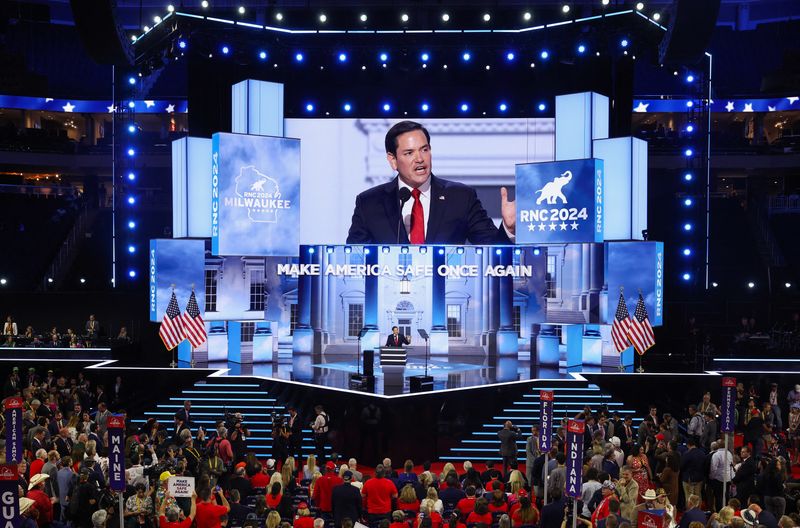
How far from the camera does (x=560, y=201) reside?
2844cm

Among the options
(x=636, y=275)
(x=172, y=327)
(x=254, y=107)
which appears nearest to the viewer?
(x=172, y=327)

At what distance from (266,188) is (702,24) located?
13.5 m

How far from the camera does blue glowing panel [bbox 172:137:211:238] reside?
29141mm

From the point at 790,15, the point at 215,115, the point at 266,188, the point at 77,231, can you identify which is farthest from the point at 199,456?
the point at 790,15

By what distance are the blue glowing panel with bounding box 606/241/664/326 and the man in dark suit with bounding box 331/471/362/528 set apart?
1640 centimetres

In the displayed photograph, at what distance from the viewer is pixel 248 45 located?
94.9 feet

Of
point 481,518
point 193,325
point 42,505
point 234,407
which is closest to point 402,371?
point 234,407

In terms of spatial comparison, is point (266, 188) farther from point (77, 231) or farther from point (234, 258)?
point (77, 231)

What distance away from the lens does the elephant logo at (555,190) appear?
2842cm

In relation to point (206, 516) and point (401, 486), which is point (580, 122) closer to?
point (401, 486)

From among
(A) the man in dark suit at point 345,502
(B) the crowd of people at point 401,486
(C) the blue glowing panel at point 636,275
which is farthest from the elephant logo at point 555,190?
(A) the man in dark suit at point 345,502

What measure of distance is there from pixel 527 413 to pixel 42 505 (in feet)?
44.4

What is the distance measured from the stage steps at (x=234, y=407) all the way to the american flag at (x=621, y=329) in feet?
31.7

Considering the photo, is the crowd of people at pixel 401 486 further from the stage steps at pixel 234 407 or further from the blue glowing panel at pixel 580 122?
the blue glowing panel at pixel 580 122
